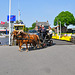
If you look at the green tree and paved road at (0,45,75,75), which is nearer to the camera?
paved road at (0,45,75,75)

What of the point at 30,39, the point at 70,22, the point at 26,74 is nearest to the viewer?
the point at 26,74

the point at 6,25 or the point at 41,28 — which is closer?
the point at 41,28

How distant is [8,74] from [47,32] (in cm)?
739

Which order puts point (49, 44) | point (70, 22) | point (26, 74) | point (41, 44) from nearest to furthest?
point (26, 74) → point (41, 44) → point (49, 44) → point (70, 22)

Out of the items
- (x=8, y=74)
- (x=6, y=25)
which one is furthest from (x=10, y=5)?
(x=6, y=25)

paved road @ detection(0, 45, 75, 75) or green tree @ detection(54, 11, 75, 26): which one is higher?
green tree @ detection(54, 11, 75, 26)

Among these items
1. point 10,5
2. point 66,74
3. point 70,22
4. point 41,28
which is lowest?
point 66,74

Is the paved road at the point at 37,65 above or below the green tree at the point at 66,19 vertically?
below

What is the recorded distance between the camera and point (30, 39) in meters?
8.39

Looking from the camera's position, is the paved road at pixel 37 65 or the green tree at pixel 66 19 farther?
the green tree at pixel 66 19

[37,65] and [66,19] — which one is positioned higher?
[66,19]

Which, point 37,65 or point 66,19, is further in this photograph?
point 66,19

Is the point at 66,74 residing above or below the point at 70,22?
below

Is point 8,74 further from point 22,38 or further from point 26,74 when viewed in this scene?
point 22,38
